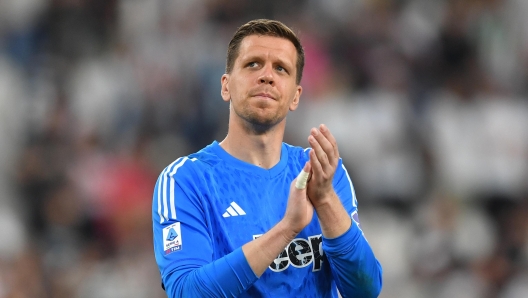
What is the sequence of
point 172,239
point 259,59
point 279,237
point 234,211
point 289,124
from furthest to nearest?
point 289,124 → point 259,59 → point 234,211 → point 172,239 → point 279,237

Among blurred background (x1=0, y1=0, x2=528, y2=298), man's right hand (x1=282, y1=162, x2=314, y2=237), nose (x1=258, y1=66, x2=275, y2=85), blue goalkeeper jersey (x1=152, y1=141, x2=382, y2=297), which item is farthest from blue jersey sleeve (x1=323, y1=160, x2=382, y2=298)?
blurred background (x1=0, y1=0, x2=528, y2=298)

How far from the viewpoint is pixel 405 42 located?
1075 cm

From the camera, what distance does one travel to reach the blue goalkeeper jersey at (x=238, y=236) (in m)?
3.64

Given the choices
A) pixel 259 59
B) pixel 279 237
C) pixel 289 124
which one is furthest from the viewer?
pixel 289 124

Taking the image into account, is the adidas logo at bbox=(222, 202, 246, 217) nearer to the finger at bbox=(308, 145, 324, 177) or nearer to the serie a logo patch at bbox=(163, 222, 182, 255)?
the serie a logo patch at bbox=(163, 222, 182, 255)

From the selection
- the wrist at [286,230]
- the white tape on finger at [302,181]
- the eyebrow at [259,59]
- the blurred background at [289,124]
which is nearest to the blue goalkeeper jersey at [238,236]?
the wrist at [286,230]

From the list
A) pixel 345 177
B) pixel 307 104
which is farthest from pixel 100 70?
pixel 345 177

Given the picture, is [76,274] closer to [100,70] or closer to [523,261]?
[100,70]

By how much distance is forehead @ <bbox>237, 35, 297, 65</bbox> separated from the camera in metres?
3.97

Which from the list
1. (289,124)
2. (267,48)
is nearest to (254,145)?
(267,48)

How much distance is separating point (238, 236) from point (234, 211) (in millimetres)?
119

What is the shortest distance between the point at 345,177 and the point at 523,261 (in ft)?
18.0

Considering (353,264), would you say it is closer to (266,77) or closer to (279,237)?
(279,237)

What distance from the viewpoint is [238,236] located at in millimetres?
3752
